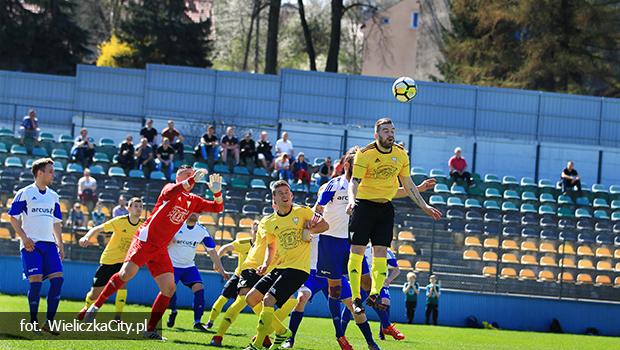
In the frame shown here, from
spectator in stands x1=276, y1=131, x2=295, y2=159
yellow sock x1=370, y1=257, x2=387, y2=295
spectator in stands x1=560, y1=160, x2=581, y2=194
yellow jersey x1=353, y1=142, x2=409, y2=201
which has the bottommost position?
yellow sock x1=370, y1=257, x2=387, y2=295

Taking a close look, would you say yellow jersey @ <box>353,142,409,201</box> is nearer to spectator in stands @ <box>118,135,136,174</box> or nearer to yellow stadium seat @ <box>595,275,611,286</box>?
spectator in stands @ <box>118,135,136,174</box>

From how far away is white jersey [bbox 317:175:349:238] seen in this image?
13.9 metres

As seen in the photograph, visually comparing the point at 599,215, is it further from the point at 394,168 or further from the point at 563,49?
the point at 394,168

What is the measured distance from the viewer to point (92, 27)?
53688 millimetres

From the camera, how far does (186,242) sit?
55.0 ft

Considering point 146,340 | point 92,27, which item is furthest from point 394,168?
point 92,27

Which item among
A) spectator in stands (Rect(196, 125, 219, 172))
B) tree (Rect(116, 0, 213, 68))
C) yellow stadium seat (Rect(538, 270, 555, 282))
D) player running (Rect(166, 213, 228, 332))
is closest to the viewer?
player running (Rect(166, 213, 228, 332))

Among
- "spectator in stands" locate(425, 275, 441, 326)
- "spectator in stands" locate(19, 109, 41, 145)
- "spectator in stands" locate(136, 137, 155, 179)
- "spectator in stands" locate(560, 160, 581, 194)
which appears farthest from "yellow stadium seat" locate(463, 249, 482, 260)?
"spectator in stands" locate(19, 109, 41, 145)

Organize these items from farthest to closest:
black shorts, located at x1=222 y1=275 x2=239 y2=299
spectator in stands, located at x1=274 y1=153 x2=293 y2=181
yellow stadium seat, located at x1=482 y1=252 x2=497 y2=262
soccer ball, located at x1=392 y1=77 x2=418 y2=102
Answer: spectator in stands, located at x1=274 y1=153 x2=293 y2=181 < yellow stadium seat, located at x1=482 y1=252 x2=497 y2=262 < black shorts, located at x1=222 y1=275 x2=239 y2=299 < soccer ball, located at x1=392 y1=77 x2=418 y2=102

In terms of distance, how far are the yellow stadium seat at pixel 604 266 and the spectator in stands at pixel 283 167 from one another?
8399 millimetres

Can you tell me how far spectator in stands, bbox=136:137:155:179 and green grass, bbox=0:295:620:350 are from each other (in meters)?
5.10

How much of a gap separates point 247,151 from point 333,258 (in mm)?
15806

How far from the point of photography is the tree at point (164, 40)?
44.7m

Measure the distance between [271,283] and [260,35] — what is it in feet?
163
